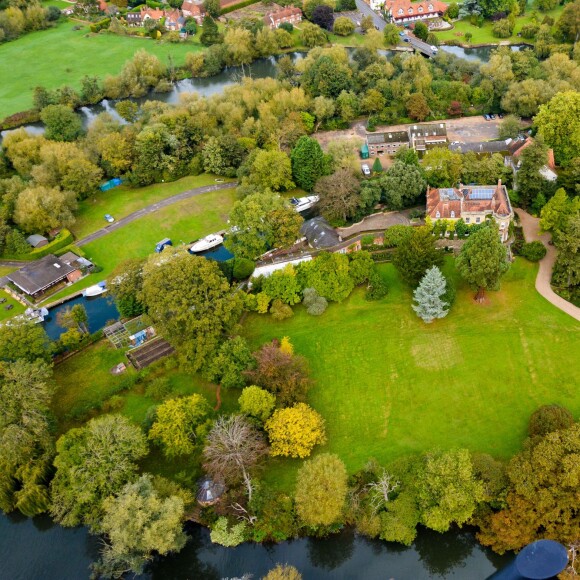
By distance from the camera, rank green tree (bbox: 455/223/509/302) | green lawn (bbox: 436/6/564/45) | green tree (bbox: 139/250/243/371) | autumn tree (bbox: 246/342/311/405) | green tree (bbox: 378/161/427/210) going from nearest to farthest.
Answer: autumn tree (bbox: 246/342/311/405)
green tree (bbox: 139/250/243/371)
green tree (bbox: 455/223/509/302)
green tree (bbox: 378/161/427/210)
green lawn (bbox: 436/6/564/45)

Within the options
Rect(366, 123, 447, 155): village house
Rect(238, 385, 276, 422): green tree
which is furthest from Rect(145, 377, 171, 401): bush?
Rect(366, 123, 447, 155): village house

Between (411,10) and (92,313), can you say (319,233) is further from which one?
(411,10)

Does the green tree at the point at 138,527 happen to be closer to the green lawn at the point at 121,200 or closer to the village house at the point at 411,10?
the green lawn at the point at 121,200

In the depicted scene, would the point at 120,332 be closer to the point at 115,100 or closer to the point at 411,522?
the point at 411,522

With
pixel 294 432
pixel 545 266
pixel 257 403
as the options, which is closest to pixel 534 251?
pixel 545 266

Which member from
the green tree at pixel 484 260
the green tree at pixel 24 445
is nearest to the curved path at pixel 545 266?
the green tree at pixel 484 260

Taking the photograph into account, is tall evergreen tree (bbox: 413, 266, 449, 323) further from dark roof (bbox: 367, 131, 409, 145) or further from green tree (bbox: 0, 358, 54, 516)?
green tree (bbox: 0, 358, 54, 516)

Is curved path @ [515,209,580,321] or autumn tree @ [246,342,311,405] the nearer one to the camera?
autumn tree @ [246,342,311,405]
